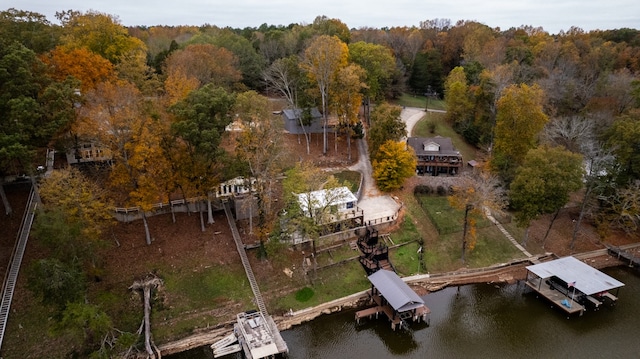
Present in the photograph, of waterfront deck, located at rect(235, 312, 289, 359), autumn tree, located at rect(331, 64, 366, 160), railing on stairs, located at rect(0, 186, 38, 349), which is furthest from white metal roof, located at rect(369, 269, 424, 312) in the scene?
railing on stairs, located at rect(0, 186, 38, 349)

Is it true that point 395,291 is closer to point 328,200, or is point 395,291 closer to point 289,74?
point 328,200

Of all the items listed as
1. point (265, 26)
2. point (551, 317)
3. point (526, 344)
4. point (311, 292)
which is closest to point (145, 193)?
point (311, 292)

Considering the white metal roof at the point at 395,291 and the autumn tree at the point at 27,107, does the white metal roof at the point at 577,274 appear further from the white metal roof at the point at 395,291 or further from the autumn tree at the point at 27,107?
the autumn tree at the point at 27,107

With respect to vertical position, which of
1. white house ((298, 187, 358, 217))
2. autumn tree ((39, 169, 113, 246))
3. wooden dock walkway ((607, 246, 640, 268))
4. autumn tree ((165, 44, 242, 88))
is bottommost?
wooden dock walkway ((607, 246, 640, 268))

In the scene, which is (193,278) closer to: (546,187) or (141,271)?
(141,271)

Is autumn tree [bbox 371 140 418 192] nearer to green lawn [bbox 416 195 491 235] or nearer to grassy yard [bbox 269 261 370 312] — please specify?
green lawn [bbox 416 195 491 235]

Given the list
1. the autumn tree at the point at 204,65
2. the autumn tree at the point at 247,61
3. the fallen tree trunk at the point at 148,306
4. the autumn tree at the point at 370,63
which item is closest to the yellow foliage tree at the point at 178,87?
the autumn tree at the point at 204,65
